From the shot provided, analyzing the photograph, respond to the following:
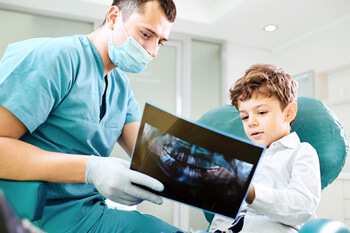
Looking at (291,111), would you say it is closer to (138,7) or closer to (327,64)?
(138,7)

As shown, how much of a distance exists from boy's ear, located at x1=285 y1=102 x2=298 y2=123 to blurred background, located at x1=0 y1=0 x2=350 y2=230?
1.98 meters

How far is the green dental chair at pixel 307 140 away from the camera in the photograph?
76 cm

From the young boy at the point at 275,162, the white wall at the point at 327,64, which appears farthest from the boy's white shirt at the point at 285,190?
the white wall at the point at 327,64

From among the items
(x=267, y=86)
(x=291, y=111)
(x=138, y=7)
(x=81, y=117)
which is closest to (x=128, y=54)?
(x=138, y=7)

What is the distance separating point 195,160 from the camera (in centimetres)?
76

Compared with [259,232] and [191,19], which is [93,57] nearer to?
[259,232]

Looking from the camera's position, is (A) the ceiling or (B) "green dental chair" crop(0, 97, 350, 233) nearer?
(B) "green dental chair" crop(0, 97, 350, 233)

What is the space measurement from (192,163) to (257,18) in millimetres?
3049

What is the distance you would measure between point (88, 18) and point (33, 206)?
3.04 m

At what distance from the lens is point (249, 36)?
3.92 metres

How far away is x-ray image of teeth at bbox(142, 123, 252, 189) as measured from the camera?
29.6 inches

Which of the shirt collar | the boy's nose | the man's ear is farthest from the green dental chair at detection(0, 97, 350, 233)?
the man's ear

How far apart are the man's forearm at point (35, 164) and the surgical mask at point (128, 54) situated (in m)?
0.46

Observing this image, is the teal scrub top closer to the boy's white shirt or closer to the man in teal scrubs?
the man in teal scrubs
